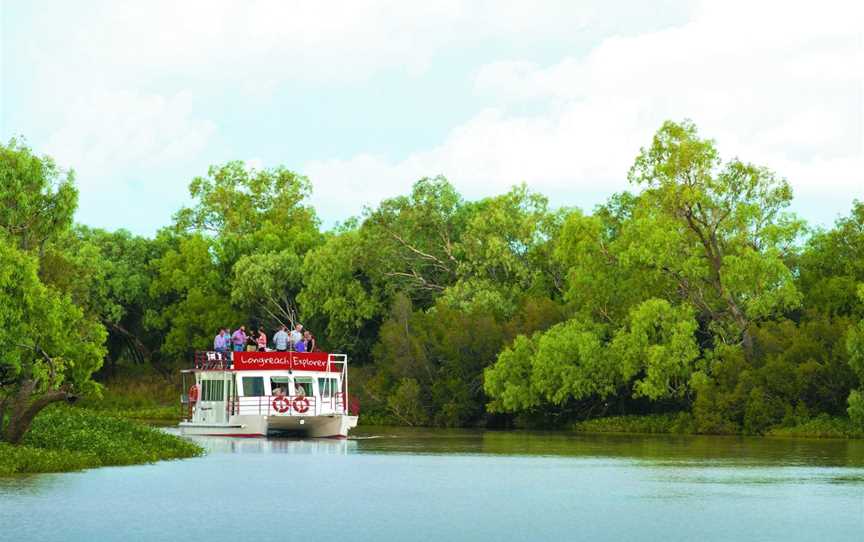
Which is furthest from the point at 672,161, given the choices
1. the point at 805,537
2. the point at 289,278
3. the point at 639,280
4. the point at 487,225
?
the point at 805,537

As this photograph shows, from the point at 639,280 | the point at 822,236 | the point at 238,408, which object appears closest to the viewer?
the point at 238,408

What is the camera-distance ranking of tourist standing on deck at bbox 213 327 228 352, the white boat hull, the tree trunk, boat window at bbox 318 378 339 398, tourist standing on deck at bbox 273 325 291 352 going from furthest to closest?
tourist standing on deck at bbox 213 327 228 352, boat window at bbox 318 378 339 398, tourist standing on deck at bbox 273 325 291 352, the white boat hull, the tree trunk

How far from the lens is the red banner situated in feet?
186

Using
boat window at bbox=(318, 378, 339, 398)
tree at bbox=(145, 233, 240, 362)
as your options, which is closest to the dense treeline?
tree at bbox=(145, 233, 240, 362)

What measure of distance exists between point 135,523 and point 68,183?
37863mm

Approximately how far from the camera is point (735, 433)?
62.5 m

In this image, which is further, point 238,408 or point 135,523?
point 238,408

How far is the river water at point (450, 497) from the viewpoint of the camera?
2491cm

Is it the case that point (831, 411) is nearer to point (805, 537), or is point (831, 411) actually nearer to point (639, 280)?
point (639, 280)

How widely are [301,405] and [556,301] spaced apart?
22379 mm

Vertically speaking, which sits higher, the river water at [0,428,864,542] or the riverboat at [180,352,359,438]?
the riverboat at [180,352,359,438]

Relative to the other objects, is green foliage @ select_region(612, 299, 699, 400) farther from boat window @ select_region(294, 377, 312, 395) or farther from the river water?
the river water

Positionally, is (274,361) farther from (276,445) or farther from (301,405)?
(276,445)

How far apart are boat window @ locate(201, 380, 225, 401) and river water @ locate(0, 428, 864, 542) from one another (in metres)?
10.3
